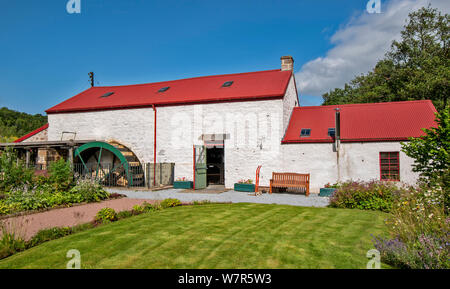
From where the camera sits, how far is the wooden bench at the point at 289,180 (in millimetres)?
13719

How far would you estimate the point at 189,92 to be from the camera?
19.0 meters

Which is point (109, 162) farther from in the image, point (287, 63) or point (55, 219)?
point (287, 63)

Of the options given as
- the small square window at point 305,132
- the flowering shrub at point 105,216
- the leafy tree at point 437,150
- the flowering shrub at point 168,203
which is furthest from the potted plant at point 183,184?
the leafy tree at point 437,150

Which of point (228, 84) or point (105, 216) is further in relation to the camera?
point (228, 84)

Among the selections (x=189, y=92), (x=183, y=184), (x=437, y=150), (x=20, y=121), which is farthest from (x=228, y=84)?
(x=20, y=121)

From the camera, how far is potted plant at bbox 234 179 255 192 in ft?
49.4

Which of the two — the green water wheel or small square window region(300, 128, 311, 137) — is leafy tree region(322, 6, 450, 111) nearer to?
small square window region(300, 128, 311, 137)

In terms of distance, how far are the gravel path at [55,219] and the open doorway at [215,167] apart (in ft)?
25.4

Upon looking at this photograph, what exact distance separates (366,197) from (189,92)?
499 inches

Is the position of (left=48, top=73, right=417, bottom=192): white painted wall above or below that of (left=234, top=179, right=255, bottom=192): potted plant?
above

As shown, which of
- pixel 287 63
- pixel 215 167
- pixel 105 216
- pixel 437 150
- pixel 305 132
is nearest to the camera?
pixel 437 150

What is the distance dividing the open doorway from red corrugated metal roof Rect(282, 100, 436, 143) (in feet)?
15.2

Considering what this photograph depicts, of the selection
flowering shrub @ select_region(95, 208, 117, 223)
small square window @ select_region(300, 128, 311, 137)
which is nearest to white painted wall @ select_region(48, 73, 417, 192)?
small square window @ select_region(300, 128, 311, 137)
